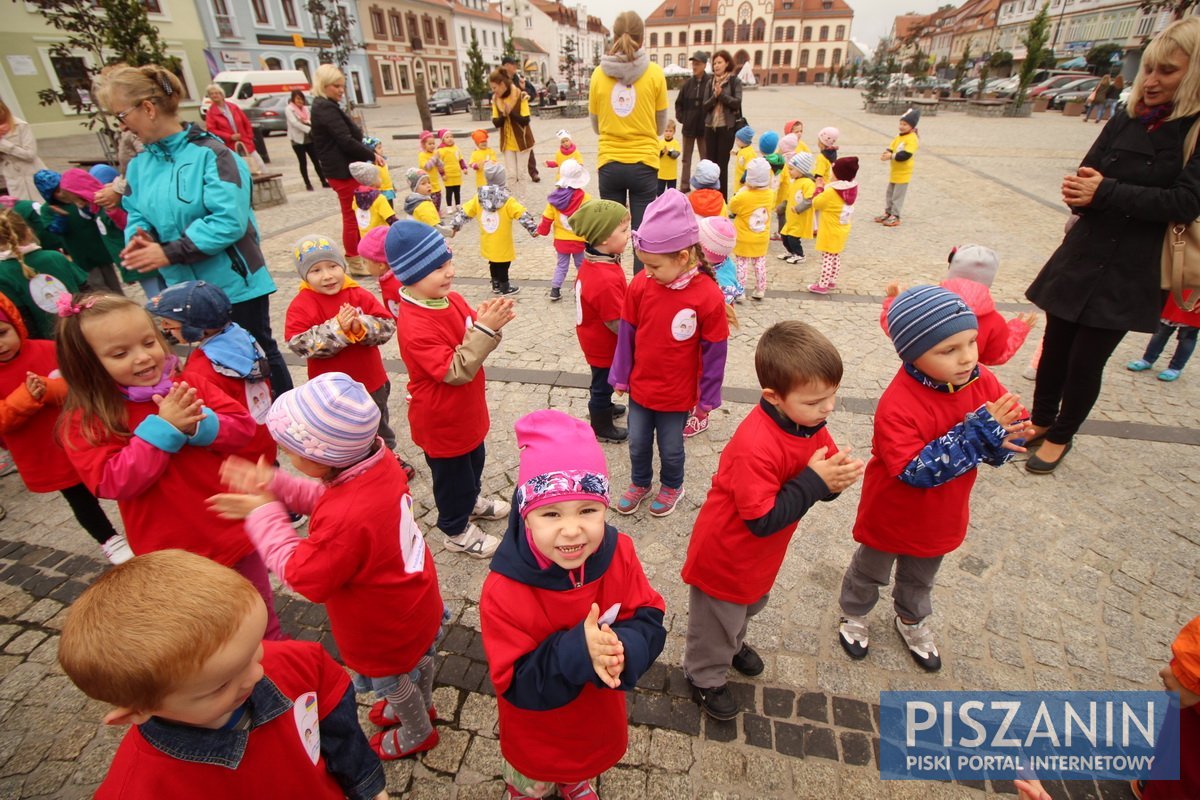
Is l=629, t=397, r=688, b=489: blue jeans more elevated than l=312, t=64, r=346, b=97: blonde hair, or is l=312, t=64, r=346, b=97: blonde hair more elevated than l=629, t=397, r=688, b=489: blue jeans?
l=312, t=64, r=346, b=97: blonde hair

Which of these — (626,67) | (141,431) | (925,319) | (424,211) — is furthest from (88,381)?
(626,67)

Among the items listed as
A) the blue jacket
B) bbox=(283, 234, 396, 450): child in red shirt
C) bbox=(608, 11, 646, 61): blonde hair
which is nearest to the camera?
Result: bbox=(283, 234, 396, 450): child in red shirt

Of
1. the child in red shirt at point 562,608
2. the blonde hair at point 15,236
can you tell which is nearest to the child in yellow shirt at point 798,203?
the child in red shirt at point 562,608

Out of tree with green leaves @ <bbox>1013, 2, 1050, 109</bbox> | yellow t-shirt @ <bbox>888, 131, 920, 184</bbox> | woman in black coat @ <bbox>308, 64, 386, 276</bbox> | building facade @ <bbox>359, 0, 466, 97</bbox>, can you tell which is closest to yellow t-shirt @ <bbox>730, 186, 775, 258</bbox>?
yellow t-shirt @ <bbox>888, 131, 920, 184</bbox>

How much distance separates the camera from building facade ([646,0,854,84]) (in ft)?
264

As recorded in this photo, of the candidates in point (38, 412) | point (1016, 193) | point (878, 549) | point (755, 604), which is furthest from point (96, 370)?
point (1016, 193)

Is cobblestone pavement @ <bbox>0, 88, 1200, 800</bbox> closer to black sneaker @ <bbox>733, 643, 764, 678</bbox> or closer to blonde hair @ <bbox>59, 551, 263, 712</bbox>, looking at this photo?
black sneaker @ <bbox>733, 643, 764, 678</bbox>

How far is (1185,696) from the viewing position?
159 centimetres

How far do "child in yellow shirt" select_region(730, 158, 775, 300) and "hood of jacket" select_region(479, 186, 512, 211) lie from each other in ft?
8.55

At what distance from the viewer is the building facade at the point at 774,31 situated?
80.5 metres

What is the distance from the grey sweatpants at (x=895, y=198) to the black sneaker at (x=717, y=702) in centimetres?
938

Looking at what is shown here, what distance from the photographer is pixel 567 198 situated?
527cm

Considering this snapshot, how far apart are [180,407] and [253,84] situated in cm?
2989

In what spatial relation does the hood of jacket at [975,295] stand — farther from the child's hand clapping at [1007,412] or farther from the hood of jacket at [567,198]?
the hood of jacket at [567,198]
